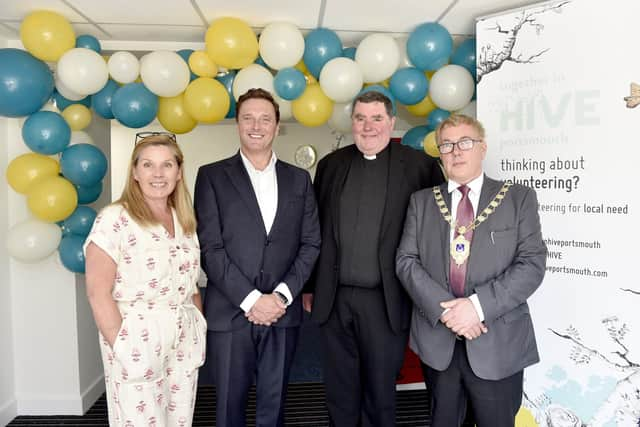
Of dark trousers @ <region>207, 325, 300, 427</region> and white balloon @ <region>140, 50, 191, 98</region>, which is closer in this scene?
dark trousers @ <region>207, 325, 300, 427</region>

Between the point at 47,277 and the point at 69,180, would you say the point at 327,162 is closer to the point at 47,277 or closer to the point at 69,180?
the point at 69,180

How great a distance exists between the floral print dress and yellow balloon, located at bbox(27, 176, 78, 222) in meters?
1.08

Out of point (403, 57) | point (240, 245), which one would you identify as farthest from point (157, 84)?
point (403, 57)

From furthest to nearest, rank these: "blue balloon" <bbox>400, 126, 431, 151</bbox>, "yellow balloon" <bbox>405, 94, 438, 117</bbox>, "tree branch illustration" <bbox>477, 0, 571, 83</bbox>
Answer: "blue balloon" <bbox>400, 126, 431, 151</bbox>
"yellow balloon" <bbox>405, 94, 438, 117</bbox>
"tree branch illustration" <bbox>477, 0, 571, 83</bbox>

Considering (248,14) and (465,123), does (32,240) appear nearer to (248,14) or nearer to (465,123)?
(248,14)

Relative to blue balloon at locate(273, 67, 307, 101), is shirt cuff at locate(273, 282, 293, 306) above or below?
below

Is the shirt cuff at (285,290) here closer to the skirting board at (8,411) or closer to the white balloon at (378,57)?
the white balloon at (378,57)

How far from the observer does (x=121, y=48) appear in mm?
3084

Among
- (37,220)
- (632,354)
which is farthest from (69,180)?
(632,354)

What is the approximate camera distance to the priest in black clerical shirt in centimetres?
205

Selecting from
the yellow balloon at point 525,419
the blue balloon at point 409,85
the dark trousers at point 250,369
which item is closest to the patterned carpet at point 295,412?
the yellow balloon at point 525,419

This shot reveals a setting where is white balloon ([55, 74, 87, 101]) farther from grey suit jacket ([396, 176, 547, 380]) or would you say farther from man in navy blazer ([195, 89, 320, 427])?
grey suit jacket ([396, 176, 547, 380])

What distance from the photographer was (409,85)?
9.04ft

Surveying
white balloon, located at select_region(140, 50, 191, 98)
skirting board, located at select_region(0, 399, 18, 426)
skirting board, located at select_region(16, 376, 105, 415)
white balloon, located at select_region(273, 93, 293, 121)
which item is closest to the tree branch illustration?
white balloon, located at select_region(273, 93, 293, 121)
